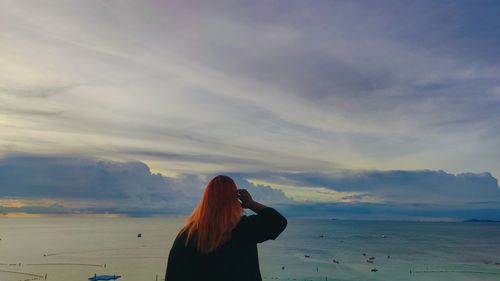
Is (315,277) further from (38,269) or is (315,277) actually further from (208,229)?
(208,229)

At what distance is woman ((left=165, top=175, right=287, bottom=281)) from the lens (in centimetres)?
294

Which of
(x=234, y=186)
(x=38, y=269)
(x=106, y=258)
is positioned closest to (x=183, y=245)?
(x=234, y=186)

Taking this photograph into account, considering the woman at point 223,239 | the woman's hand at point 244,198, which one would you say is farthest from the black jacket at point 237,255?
the woman's hand at point 244,198

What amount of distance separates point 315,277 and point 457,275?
2443 centimetres

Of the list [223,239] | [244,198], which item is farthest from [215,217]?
[244,198]

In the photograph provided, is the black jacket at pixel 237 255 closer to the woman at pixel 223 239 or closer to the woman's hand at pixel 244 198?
the woman at pixel 223 239

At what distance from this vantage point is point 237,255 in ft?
9.73

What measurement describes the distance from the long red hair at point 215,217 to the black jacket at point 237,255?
0.17 ft

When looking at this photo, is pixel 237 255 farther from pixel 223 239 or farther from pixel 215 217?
pixel 215 217

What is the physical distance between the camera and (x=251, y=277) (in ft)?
9.70

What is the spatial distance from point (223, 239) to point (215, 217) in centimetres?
17

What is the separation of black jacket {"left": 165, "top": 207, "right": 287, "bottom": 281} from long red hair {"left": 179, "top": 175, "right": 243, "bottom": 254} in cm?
5

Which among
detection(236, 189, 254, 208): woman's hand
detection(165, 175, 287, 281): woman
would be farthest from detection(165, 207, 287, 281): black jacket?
detection(236, 189, 254, 208): woman's hand

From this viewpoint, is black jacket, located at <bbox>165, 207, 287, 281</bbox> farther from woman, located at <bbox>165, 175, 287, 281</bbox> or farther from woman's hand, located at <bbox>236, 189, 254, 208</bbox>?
woman's hand, located at <bbox>236, 189, 254, 208</bbox>
